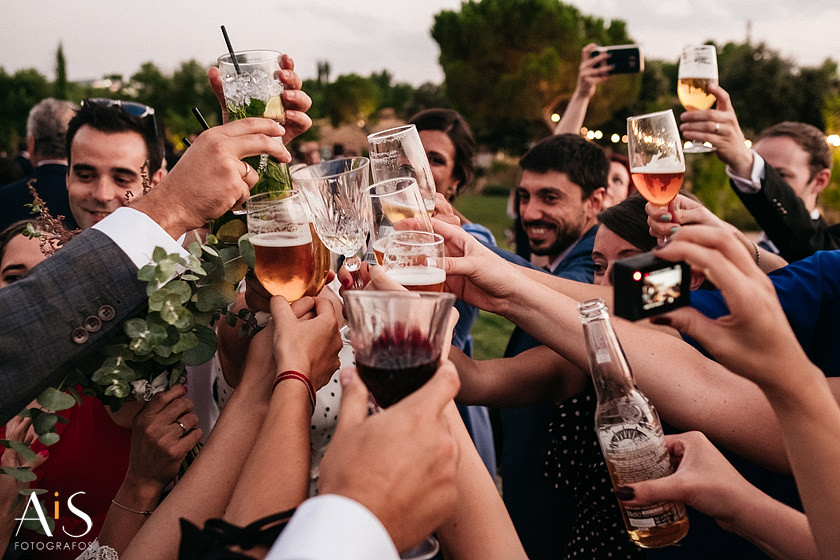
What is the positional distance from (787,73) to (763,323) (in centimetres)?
2855

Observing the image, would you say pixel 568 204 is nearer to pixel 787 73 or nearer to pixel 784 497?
pixel 784 497

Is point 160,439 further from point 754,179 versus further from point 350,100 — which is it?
point 350,100

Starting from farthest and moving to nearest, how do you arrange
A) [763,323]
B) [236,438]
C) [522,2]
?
1. [522,2]
2. [236,438]
3. [763,323]

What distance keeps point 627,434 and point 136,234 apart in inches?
53.2

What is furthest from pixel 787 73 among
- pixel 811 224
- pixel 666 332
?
pixel 666 332

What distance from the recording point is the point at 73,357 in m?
1.35

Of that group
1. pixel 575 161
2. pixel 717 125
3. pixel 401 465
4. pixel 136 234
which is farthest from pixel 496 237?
pixel 401 465

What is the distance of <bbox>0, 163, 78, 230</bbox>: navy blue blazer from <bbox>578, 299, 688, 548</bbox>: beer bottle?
4.52 m

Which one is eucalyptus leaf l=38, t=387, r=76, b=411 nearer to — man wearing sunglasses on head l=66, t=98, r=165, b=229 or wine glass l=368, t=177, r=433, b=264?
wine glass l=368, t=177, r=433, b=264

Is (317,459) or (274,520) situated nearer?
(274,520)

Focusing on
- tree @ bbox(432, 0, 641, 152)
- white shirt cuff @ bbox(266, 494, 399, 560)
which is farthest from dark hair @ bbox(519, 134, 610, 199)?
tree @ bbox(432, 0, 641, 152)

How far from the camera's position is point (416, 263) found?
1643 millimetres

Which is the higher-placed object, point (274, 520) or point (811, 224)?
point (274, 520)

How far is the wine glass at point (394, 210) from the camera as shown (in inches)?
71.4
